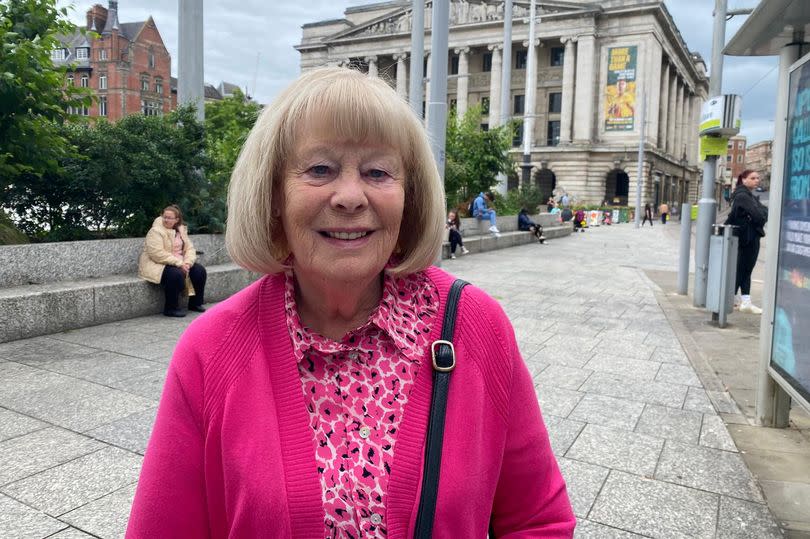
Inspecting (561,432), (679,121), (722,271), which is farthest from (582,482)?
(679,121)

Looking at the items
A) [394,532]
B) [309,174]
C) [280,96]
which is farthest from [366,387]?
[280,96]

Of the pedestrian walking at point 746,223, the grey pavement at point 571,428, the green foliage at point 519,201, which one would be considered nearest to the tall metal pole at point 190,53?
the grey pavement at point 571,428

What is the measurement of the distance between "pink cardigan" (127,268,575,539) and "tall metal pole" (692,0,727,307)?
9.03 meters

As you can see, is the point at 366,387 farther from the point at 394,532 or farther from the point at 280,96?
the point at 280,96

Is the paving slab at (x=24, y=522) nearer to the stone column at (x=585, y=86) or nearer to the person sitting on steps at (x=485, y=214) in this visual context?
the person sitting on steps at (x=485, y=214)

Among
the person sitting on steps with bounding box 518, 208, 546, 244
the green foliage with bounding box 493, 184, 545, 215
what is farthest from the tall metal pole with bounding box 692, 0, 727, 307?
the green foliage with bounding box 493, 184, 545, 215

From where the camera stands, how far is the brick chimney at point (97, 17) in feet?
241

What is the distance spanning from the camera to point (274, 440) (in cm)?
137

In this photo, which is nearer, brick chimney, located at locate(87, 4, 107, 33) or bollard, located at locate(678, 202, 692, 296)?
bollard, located at locate(678, 202, 692, 296)

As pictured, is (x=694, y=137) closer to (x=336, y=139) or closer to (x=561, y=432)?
(x=561, y=432)

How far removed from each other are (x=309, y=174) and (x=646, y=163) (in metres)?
64.7

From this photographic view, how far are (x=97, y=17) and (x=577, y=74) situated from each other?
52.4 meters

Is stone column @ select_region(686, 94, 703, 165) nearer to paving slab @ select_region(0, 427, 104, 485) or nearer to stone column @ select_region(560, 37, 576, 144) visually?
stone column @ select_region(560, 37, 576, 144)

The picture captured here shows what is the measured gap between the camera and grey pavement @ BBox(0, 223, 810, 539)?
3.24m
